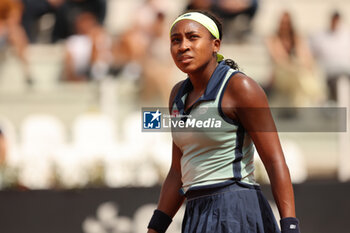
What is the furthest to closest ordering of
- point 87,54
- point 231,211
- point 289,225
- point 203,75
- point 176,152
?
point 87,54, point 176,152, point 203,75, point 231,211, point 289,225

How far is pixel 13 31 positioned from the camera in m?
8.43

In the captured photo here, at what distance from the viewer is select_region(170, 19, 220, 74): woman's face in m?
2.65

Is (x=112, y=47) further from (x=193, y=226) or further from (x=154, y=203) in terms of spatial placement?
(x=193, y=226)

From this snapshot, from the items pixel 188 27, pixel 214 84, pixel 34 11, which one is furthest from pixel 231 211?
pixel 34 11

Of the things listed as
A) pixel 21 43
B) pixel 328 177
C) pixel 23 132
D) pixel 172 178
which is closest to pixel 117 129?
pixel 23 132

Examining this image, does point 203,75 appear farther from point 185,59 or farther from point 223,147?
point 223,147

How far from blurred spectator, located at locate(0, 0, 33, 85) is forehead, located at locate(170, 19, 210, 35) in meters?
5.96

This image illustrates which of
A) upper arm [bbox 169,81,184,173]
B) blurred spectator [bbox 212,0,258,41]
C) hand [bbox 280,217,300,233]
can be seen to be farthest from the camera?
blurred spectator [bbox 212,0,258,41]

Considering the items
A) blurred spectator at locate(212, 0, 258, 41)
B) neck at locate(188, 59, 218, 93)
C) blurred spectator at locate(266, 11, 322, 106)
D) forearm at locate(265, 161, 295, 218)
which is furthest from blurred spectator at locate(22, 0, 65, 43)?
forearm at locate(265, 161, 295, 218)

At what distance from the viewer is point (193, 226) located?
2.71 metres

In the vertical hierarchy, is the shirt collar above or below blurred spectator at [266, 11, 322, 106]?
below

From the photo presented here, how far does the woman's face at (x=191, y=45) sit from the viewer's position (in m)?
2.65

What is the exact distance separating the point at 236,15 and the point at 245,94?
20.5 feet

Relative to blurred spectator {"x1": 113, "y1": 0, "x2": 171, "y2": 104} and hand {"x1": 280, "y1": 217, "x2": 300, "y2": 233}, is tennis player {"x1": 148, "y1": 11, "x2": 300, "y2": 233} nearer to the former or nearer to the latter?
hand {"x1": 280, "y1": 217, "x2": 300, "y2": 233}
